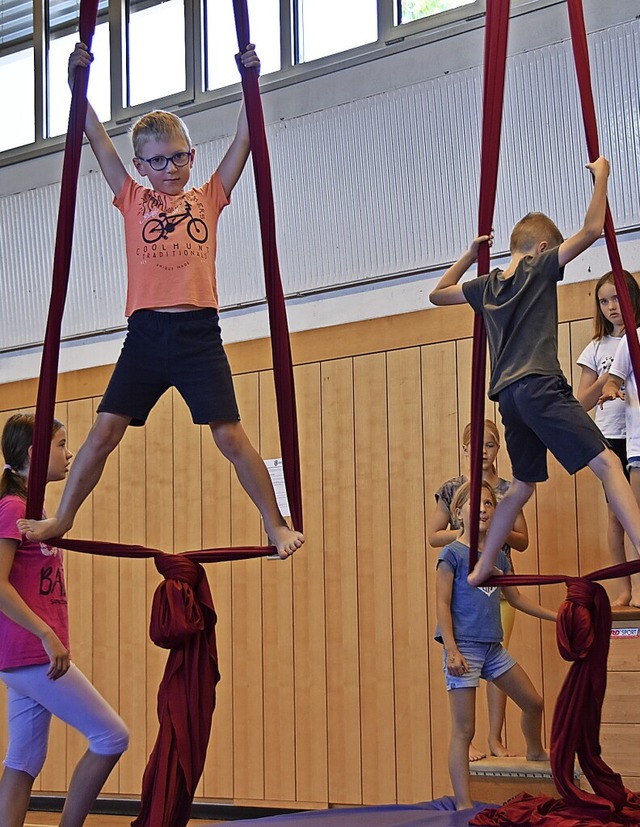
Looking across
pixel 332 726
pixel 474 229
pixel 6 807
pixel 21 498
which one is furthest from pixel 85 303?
pixel 6 807

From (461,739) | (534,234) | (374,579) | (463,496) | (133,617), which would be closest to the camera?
(534,234)

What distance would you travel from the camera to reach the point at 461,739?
13.3 feet

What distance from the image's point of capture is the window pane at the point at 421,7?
5.80 metres

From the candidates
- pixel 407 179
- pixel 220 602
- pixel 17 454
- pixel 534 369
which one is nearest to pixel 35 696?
pixel 17 454

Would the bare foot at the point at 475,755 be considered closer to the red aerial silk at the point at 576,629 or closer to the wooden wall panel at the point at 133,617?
the red aerial silk at the point at 576,629

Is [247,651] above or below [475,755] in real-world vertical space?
above

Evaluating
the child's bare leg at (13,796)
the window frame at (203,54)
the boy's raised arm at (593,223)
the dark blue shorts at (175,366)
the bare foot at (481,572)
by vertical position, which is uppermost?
the window frame at (203,54)

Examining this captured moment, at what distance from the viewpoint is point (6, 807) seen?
3.29 meters

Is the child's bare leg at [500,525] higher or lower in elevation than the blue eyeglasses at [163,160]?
lower

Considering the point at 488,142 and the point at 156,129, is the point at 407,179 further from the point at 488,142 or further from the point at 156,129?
the point at 156,129

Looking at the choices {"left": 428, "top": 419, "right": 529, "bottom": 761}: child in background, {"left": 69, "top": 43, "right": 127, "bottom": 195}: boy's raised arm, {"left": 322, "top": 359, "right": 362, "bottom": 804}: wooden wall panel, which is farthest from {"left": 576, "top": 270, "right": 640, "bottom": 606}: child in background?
{"left": 69, "top": 43, "right": 127, "bottom": 195}: boy's raised arm

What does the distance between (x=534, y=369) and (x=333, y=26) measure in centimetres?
357

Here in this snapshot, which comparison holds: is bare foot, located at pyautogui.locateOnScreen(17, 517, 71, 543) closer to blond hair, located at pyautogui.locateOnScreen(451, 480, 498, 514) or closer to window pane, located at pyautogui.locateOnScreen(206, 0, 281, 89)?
blond hair, located at pyautogui.locateOnScreen(451, 480, 498, 514)

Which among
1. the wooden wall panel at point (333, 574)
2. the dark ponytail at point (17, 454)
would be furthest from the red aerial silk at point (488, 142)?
the wooden wall panel at point (333, 574)
